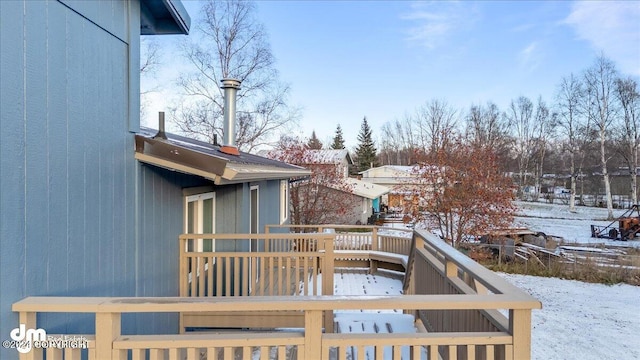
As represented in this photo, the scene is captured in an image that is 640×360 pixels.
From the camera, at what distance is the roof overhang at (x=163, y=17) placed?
3.43 meters

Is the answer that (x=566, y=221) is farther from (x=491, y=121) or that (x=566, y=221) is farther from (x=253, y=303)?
(x=253, y=303)

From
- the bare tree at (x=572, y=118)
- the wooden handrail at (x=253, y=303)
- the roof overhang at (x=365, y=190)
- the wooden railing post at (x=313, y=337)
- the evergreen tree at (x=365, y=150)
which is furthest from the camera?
the evergreen tree at (x=365, y=150)

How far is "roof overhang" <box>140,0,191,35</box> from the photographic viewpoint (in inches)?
135

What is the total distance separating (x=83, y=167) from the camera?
2.28 m

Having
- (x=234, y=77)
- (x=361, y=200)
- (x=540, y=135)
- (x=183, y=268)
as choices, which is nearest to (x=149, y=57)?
(x=234, y=77)

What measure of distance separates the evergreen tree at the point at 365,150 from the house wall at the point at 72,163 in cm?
4046

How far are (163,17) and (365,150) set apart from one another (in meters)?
40.6

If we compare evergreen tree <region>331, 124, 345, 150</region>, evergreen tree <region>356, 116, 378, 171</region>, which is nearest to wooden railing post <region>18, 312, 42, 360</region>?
evergreen tree <region>356, 116, 378, 171</region>

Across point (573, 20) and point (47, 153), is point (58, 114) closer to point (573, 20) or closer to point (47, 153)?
point (47, 153)

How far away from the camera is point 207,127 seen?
16.8 meters

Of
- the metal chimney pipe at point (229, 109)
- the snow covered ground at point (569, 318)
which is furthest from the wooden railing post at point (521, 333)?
the metal chimney pipe at point (229, 109)

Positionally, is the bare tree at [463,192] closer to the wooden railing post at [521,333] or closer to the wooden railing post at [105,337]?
the wooden railing post at [521,333]

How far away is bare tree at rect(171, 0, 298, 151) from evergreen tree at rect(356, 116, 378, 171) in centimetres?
2642

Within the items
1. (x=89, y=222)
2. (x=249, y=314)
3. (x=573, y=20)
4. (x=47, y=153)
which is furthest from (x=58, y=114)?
(x=573, y=20)
